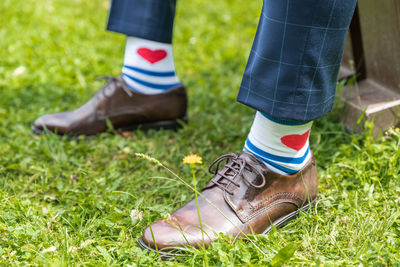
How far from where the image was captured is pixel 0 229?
111 cm

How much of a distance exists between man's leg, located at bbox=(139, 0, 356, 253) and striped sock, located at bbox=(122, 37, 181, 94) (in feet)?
2.23

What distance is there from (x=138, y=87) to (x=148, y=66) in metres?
0.11

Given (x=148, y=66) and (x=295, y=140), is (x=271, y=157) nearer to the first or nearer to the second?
(x=295, y=140)

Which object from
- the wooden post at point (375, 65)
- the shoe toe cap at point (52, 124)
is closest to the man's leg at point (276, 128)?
the wooden post at point (375, 65)

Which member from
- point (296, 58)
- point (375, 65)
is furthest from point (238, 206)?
point (375, 65)

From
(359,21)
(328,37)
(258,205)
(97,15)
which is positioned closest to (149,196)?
(258,205)

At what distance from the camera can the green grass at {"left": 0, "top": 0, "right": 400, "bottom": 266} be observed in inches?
40.7

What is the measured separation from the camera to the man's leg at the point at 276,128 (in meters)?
0.96

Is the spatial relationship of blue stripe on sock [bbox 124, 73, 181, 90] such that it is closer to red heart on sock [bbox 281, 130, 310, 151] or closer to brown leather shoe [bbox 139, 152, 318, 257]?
brown leather shoe [bbox 139, 152, 318, 257]

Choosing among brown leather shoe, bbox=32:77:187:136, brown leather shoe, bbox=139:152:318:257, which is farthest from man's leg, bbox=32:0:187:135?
brown leather shoe, bbox=139:152:318:257

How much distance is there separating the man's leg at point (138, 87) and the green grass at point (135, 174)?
2.7 inches

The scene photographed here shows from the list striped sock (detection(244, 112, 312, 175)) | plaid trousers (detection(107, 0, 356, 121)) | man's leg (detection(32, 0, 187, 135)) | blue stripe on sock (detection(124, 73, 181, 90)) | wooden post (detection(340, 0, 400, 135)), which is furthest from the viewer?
blue stripe on sock (detection(124, 73, 181, 90))

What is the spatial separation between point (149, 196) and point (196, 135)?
0.47 meters

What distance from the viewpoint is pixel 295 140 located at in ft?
3.76
